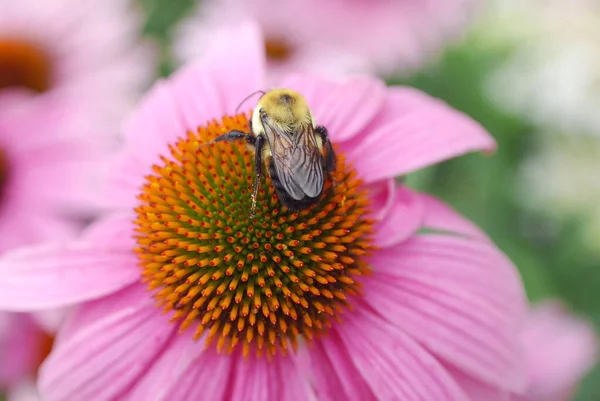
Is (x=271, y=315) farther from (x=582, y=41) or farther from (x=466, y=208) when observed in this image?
(x=582, y=41)

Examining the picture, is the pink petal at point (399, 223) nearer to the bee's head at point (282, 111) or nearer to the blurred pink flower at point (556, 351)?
the bee's head at point (282, 111)

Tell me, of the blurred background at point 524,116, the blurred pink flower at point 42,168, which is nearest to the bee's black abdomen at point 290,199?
the blurred pink flower at point 42,168

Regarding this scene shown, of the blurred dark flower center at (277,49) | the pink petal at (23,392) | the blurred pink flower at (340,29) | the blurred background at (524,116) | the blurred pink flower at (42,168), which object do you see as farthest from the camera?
the blurred dark flower center at (277,49)

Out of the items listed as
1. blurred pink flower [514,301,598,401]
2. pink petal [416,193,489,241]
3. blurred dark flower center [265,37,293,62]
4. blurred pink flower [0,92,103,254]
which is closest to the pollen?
pink petal [416,193,489,241]

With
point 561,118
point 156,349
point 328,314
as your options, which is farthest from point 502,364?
point 561,118

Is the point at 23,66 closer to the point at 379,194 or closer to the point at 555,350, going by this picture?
the point at 379,194

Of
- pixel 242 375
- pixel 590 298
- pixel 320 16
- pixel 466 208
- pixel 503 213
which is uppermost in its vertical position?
pixel 320 16

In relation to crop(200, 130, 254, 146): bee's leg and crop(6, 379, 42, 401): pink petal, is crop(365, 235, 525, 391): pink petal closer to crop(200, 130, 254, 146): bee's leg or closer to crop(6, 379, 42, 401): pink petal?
crop(200, 130, 254, 146): bee's leg

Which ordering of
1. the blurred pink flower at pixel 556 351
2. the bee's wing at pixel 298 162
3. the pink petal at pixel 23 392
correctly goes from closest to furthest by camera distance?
the bee's wing at pixel 298 162 < the blurred pink flower at pixel 556 351 < the pink petal at pixel 23 392
